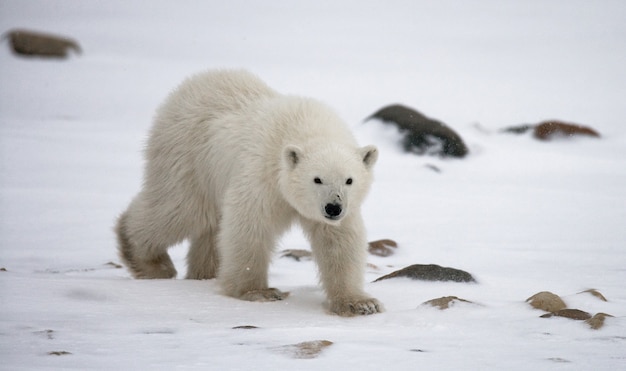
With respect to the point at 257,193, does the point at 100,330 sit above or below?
below

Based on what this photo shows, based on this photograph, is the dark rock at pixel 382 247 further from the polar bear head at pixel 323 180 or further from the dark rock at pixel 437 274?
the polar bear head at pixel 323 180

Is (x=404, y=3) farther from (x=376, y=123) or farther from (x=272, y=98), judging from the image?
(x=272, y=98)

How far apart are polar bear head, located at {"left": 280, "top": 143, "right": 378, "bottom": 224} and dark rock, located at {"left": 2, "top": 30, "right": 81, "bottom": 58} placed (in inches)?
489

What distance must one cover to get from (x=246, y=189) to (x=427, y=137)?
587cm

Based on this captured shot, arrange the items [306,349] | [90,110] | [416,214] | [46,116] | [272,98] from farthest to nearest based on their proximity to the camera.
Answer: [90,110]
[46,116]
[416,214]
[272,98]
[306,349]

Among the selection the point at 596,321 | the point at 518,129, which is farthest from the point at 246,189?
the point at 518,129

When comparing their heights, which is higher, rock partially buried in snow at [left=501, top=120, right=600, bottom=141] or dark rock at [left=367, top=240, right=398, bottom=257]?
rock partially buried in snow at [left=501, top=120, right=600, bottom=141]

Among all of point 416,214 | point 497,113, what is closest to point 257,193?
point 416,214

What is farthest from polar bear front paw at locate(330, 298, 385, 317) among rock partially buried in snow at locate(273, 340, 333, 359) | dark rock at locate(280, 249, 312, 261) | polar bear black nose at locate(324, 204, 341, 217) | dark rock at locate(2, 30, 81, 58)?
dark rock at locate(2, 30, 81, 58)

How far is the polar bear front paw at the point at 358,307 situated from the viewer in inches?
190

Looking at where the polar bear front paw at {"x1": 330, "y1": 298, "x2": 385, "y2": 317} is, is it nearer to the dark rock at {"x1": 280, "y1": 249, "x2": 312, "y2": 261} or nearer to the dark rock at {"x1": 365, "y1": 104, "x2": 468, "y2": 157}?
the dark rock at {"x1": 280, "y1": 249, "x2": 312, "y2": 261}

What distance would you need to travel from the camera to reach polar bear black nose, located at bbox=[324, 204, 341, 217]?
15.4ft

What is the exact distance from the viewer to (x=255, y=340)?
3785 mm

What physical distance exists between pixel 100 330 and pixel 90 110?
971cm
